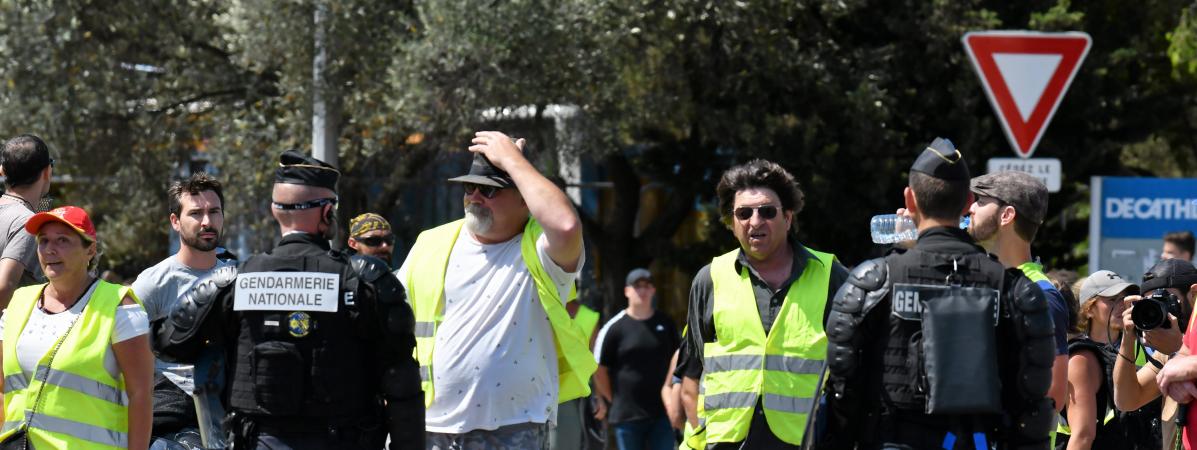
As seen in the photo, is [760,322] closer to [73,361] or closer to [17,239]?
[73,361]

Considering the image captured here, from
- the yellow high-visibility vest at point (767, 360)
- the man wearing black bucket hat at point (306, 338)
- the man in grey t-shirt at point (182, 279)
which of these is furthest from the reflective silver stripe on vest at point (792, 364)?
the man in grey t-shirt at point (182, 279)

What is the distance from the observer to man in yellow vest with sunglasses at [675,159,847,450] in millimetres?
5789

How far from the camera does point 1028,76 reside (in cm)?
857

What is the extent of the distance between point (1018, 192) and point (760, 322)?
3.56ft

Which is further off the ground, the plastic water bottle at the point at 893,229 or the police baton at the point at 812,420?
the plastic water bottle at the point at 893,229

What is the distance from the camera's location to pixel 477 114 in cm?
1305

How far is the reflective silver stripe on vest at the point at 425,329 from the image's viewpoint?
5488 mm

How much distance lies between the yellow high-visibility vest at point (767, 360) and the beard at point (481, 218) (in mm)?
1036

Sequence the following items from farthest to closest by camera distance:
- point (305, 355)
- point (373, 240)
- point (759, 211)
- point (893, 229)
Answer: point (373, 240), point (893, 229), point (759, 211), point (305, 355)

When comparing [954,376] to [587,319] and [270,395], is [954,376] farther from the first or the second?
[587,319]

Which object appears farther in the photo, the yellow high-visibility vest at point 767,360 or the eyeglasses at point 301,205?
the yellow high-visibility vest at point 767,360

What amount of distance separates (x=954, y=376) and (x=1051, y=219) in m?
13.1

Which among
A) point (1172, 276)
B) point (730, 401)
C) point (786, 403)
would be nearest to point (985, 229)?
point (786, 403)

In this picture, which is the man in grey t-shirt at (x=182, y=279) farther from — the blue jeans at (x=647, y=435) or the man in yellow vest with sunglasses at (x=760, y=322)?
the blue jeans at (x=647, y=435)
